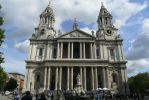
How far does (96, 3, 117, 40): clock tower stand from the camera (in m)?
54.8

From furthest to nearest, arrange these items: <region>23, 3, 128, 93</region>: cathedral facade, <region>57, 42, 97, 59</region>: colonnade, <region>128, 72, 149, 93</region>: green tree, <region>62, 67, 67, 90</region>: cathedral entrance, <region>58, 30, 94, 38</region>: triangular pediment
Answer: <region>128, 72, 149, 93</region>: green tree < <region>58, 30, 94, 38</region>: triangular pediment < <region>57, 42, 97, 59</region>: colonnade < <region>62, 67, 67, 90</region>: cathedral entrance < <region>23, 3, 128, 93</region>: cathedral facade

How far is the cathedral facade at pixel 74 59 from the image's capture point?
4734 centimetres

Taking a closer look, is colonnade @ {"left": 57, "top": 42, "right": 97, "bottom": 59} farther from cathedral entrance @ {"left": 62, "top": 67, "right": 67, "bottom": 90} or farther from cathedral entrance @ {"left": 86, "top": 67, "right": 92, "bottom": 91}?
cathedral entrance @ {"left": 86, "top": 67, "right": 92, "bottom": 91}

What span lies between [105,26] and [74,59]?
49.1 ft

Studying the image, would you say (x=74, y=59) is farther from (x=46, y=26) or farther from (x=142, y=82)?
(x=142, y=82)

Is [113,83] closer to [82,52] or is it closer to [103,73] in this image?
[103,73]

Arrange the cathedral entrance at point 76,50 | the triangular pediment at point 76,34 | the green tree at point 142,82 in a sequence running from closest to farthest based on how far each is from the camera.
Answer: the triangular pediment at point 76,34, the cathedral entrance at point 76,50, the green tree at point 142,82

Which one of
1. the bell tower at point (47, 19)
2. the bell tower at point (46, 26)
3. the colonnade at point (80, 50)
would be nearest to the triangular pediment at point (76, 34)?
the colonnade at point (80, 50)

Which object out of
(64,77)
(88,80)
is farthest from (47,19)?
(88,80)

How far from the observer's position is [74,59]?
4791 centimetres

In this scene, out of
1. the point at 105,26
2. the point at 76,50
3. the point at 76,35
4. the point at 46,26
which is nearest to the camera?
the point at 76,35

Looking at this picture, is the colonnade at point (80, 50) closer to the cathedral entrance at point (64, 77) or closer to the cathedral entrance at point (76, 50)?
the cathedral entrance at point (76, 50)

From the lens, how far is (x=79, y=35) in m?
52.2

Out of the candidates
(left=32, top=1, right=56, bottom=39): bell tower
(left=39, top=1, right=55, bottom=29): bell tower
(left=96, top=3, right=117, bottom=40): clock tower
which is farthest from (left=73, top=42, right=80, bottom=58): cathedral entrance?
(left=39, top=1, right=55, bottom=29): bell tower
